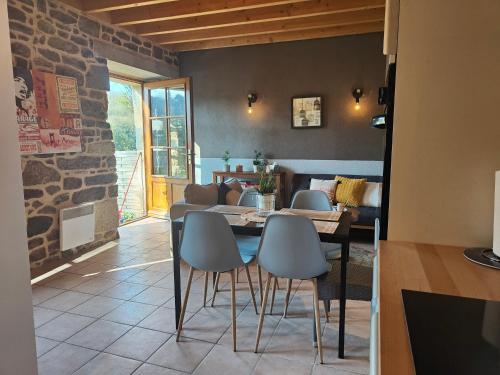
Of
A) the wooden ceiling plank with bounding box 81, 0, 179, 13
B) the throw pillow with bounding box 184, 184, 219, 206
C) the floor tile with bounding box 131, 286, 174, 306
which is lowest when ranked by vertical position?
the floor tile with bounding box 131, 286, 174, 306

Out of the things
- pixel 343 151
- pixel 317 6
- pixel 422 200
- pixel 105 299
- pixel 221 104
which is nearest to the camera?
pixel 422 200

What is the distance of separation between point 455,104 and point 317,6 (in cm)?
324

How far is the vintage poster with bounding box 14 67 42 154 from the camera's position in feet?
11.0

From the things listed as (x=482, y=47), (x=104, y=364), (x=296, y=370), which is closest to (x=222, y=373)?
(x=296, y=370)

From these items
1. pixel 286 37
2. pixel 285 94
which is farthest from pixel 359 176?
pixel 286 37

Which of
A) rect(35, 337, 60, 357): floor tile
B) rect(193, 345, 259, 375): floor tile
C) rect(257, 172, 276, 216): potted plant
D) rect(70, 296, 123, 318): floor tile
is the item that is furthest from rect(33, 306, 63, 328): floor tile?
rect(257, 172, 276, 216): potted plant

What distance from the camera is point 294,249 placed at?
2.10 m

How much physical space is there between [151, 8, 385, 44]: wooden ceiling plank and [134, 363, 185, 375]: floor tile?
4252 millimetres

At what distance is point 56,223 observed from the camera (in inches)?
152

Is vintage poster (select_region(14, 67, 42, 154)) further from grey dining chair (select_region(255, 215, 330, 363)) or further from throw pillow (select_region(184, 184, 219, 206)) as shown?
grey dining chair (select_region(255, 215, 330, 363))

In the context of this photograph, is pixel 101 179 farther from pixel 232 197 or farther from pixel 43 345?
pixel 43 345

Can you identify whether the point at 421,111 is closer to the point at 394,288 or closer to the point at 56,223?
the point at 394,288

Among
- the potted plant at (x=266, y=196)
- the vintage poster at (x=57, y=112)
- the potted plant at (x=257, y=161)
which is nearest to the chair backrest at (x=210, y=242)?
the potted plant at (x=266, y=196)

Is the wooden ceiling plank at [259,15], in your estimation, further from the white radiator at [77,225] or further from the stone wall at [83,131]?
the white radiator at [77,225]
